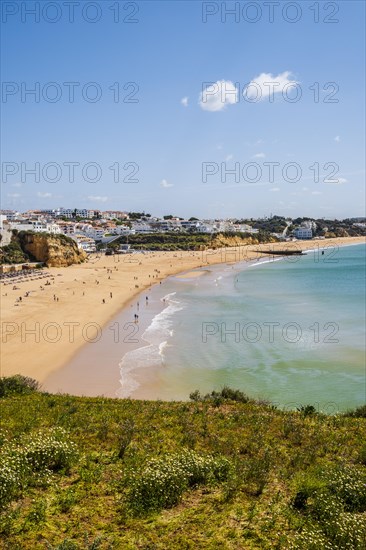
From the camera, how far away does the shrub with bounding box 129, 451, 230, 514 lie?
6.87 metres

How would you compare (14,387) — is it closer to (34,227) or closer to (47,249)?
(47,249)

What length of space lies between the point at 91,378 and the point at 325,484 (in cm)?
1499

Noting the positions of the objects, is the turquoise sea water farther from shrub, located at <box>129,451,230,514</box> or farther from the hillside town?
the hillside town

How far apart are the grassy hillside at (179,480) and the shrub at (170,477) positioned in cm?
2

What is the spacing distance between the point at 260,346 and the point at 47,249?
57077 millimetres

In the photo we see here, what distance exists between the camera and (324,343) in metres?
27.1

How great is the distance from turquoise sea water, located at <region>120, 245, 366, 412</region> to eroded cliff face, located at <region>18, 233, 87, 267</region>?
106 ft

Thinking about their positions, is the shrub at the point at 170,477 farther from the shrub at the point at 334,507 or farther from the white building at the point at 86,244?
the white building at the point at 86,244

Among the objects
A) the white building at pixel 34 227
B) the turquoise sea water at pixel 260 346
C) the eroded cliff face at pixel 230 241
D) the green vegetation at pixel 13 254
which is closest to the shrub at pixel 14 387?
the turquoise sea water at pixel 260 346

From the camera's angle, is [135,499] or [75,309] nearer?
[135,499]

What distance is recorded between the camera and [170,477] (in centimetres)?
719

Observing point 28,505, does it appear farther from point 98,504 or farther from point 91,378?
point 91,378

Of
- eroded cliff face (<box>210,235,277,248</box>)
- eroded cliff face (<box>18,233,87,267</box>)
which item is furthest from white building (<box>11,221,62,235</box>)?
eroded cliff face (<box>210,235,277,248</box>)

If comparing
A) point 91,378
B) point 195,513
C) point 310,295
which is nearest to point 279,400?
point 91,378
